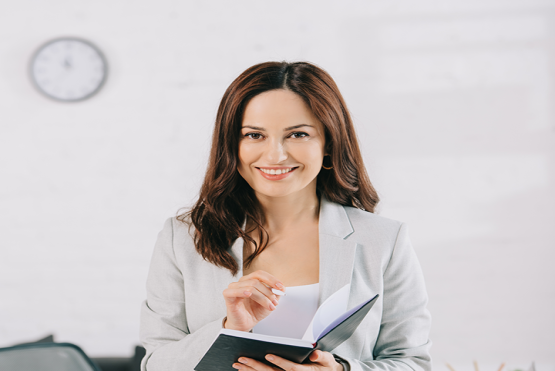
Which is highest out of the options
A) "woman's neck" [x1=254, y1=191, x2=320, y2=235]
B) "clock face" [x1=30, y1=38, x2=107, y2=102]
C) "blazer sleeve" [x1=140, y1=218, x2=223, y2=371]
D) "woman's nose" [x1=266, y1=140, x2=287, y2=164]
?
"clock face" [x1=30, y1=38, x2=107, y2=102]

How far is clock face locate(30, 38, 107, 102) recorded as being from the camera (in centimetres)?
269

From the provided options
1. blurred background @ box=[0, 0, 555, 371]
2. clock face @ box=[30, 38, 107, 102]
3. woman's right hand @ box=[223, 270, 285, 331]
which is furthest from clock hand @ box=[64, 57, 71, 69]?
woman's right hand @ box=[223, 270, 285, 331]

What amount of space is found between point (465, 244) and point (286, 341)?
83.5 inches

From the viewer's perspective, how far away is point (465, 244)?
272 centimetres

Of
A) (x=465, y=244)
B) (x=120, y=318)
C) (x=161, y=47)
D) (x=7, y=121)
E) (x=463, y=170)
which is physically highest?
(x=161, y=47)

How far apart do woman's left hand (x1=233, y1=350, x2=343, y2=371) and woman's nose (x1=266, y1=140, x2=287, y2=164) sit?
1.59 feet

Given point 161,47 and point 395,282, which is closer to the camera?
point 395,282

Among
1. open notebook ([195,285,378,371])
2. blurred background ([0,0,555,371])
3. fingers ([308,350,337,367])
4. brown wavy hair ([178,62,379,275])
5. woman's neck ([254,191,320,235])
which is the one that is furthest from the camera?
blurred background ([0,0,555,371])

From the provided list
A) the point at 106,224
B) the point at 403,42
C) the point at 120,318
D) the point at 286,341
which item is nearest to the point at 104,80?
the point at 106,224

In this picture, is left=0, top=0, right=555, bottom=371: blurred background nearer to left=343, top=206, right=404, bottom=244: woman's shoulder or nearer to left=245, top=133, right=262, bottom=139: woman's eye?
left=343, top=206, right=404, bottom=244: woman's shoulder

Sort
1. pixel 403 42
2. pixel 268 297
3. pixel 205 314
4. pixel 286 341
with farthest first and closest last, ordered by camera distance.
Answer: pixel 403 42
pixel 205 314
pixel 268 297
pixel 286 341

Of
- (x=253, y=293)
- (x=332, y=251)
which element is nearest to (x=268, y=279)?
(x=253, y=293)

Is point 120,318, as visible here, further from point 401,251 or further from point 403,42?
point 403,42

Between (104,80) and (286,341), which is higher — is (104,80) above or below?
above
